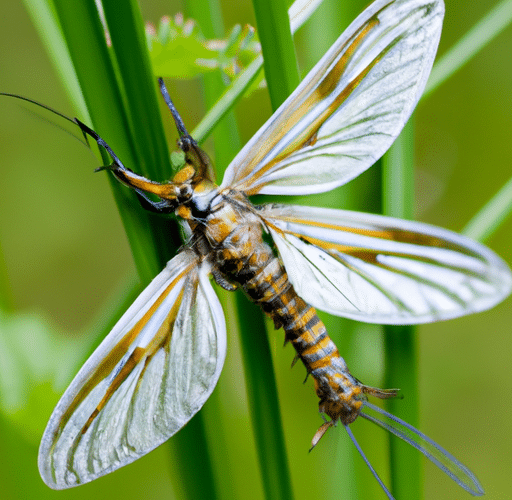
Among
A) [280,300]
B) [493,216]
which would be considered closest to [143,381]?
[280,300]

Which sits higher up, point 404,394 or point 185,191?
point 185,191

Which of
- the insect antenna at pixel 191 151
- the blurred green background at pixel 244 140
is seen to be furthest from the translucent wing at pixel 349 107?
the blurred green background at pixel 244 140

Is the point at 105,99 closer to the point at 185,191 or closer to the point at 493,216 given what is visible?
the point at 185,191

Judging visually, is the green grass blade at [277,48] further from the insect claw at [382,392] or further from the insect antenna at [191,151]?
the insect claw at [382,392]

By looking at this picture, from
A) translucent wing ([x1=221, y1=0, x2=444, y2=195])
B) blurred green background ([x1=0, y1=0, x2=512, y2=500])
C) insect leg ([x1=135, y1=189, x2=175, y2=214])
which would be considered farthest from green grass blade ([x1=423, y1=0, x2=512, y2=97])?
blurred green background ([x1=0, y1=0, x2=512, y2=500])

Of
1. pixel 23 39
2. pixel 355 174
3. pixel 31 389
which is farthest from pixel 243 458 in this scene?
pixel 23 39

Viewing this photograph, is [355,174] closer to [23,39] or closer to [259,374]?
[259,374]

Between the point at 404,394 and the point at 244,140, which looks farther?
the point at 244,140
